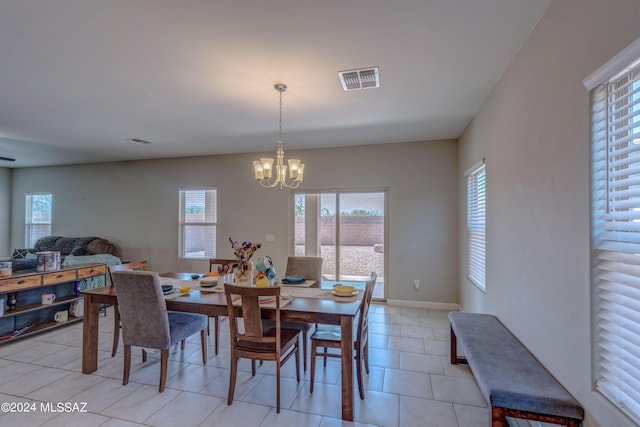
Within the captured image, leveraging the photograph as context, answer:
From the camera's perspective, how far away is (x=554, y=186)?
5.72 ft

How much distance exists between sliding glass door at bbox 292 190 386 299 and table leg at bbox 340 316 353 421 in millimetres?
2808

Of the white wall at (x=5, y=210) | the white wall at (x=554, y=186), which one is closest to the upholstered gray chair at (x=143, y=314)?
the white wall at (x=554, y=186)

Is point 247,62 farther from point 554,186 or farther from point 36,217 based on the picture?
point 36,217

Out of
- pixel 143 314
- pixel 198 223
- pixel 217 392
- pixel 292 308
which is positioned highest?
pixel 198 223

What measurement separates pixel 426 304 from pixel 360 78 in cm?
368

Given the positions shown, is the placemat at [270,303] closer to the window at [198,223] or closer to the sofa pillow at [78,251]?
the window at [198,223]

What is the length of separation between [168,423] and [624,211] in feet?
9.47

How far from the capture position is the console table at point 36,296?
3404 millimetres

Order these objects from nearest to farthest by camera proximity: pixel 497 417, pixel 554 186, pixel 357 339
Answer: pixel 497 417 < pixel 554 186 < pixel 357 339

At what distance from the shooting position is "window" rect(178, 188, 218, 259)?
593cm

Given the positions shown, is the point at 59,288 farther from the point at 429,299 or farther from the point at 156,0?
the point at 429,299

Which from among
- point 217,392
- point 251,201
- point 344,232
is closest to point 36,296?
point 217,392

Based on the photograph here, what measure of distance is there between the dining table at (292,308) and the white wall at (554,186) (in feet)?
4.02

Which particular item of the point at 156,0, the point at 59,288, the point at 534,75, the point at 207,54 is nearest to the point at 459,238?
the point at 534,75
